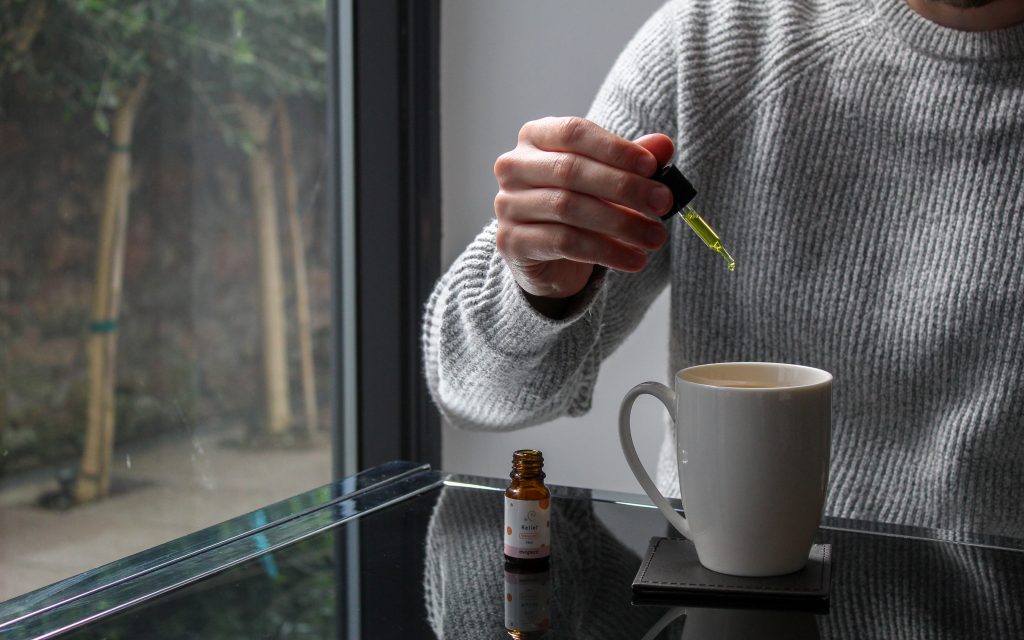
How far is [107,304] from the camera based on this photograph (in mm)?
1256

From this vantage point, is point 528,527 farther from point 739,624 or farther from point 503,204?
point 503,204

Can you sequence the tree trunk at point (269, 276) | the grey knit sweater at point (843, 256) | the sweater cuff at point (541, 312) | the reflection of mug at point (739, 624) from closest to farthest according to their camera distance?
the reflection of mug at point (739, 624) → the sweater cuff at point (541, 312) → the grey knit sweater at point (843, 256) → the tree trunk at point (269, 276)

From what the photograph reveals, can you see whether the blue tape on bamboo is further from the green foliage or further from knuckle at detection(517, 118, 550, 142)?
knuckle at detection(517, 118, 550, 142)

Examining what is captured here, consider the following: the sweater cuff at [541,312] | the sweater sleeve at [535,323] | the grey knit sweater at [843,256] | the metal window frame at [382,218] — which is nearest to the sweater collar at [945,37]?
the grey knit sweater at [843,256]

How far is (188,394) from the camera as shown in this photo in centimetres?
141

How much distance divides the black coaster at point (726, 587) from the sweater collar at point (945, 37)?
62 cm

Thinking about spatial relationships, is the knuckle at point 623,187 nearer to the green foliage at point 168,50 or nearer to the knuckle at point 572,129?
the knuckle at point 572,129

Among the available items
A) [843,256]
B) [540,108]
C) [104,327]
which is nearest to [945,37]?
[843,256]

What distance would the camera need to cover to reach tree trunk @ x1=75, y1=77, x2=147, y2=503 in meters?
1.25

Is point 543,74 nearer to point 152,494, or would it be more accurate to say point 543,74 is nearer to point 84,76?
point 84,76

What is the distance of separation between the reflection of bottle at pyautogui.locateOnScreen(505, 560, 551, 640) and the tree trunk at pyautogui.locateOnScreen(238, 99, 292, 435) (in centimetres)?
100

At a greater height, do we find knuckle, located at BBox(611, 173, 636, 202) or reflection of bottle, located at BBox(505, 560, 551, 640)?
knuckle, located at BBox(611, 173, 636, 202)

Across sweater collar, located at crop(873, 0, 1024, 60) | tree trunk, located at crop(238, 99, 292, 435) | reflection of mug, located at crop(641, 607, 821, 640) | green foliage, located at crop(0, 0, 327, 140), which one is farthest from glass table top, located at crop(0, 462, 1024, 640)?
tree trunk, located at crop(238, 99, 292, 435)

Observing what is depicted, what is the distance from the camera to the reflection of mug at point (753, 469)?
0.58 m
